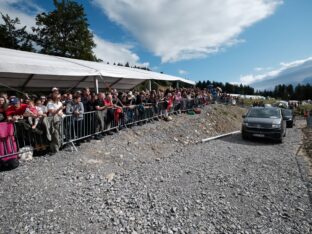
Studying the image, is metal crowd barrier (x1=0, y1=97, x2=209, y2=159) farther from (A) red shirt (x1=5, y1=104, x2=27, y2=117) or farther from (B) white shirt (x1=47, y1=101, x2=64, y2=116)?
(A) red shirt (x1=5, y1=104, x2=27, y2=117)

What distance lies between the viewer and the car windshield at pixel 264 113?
11.3m

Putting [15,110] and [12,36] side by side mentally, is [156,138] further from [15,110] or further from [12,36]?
[12,36]

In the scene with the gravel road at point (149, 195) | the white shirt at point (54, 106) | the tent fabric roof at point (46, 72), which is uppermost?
the tent fabric roof at point (46, 72)

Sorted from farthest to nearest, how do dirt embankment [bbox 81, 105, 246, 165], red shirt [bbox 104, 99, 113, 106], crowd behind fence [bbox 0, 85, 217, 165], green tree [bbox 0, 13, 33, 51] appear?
green tree [bbox 0, 13, 33, 51], red shirt [bbox 104, 99, 113, 106], dirt embankment [bbox 81, 105, 246, 165], crowd behind fence [bbox 0, 85, 217, 165]

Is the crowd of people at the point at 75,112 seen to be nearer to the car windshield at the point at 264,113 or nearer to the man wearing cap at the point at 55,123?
the man wearing cap at the point at 55,123

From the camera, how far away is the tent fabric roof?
7539 mm

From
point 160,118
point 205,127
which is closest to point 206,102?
point 205,127

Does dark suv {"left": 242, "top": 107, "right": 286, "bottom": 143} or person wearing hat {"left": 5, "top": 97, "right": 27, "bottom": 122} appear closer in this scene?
person wearing hat {"left": 5, "top": 97, "right": 27, "bottom": 122}

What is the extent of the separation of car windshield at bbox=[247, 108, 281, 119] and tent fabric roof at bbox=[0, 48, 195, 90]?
7521 mm

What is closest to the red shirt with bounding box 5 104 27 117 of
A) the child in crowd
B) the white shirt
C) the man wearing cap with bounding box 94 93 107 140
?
the child in crowd

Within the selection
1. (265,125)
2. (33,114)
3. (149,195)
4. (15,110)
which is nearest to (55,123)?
(33,114)

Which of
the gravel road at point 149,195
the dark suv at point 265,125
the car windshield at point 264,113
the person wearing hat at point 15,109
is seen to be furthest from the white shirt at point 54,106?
the car windshield at point 264,113

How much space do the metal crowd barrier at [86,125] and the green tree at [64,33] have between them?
2485cm

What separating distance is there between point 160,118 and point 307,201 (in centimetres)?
850
